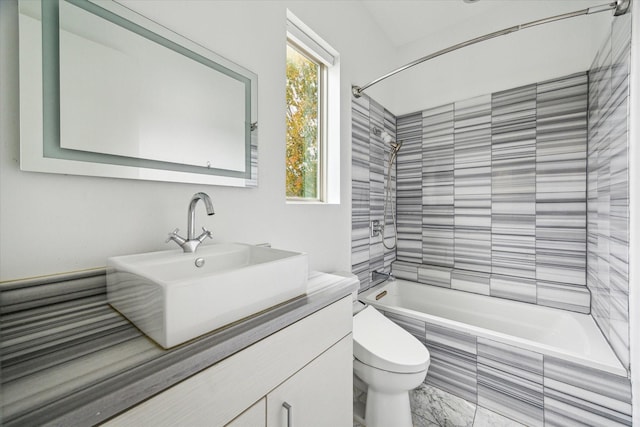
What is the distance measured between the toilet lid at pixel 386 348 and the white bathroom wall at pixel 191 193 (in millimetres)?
434

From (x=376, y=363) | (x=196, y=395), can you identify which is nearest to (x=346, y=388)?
(x=376, y=363)

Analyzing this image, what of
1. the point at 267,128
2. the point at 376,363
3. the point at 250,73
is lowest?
the point at 376,363

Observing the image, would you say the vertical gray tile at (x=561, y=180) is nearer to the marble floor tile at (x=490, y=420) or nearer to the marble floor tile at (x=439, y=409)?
the marble floor tile at (x=490, y=420)

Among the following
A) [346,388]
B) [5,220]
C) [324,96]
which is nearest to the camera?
[5,220]

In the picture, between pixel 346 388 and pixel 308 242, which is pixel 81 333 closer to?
pixel 346 388

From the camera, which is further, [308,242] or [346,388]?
[308,242]

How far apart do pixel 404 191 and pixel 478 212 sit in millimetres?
679

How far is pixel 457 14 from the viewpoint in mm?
2141

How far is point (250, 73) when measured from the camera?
1.18m

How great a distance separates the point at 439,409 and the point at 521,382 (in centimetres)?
48

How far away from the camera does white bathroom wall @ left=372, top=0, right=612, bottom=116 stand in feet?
5.92

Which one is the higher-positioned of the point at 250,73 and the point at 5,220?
the point at 250,73

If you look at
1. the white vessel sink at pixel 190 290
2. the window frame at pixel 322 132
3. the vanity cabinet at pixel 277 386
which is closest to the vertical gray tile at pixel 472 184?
the window frame at pixel 322 132

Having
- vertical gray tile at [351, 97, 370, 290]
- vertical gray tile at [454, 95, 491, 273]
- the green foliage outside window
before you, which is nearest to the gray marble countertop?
the green foliage outside window
